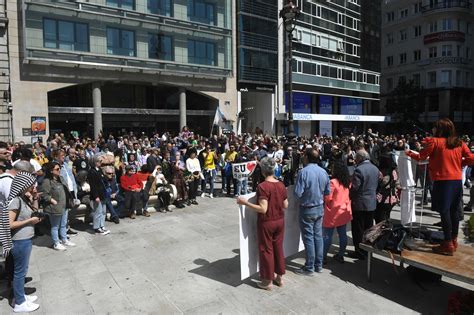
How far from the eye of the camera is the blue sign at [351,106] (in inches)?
1815

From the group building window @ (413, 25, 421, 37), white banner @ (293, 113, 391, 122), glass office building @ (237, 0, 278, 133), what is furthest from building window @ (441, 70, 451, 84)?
glass office building @ (237, 0, 278, 133)

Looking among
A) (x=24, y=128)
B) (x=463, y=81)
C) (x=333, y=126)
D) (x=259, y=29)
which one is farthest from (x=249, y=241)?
(x=463, y=81)

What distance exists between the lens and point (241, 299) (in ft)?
16.1

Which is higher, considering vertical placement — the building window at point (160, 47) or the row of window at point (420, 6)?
the row of window at point (420, 6)

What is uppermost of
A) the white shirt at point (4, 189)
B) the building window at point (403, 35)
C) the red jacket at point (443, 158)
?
the building window at point (403, 35)

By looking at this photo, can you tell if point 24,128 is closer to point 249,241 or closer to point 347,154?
point 347,154

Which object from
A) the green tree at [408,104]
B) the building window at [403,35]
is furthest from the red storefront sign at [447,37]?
the green tree at [408,104]

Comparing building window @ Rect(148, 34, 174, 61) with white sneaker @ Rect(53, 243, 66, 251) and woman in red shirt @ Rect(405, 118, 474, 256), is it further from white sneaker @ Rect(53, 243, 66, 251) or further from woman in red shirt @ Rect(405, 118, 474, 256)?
woman in red shirt @ Rect(405, 118, 474, 256)

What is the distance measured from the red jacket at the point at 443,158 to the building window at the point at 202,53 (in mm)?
26877

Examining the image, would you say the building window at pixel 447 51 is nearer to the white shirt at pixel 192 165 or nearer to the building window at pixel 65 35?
the building window at pixel 65 35

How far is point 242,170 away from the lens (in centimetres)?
1166

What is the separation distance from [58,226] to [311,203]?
500 centimetres

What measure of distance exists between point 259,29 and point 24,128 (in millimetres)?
22507

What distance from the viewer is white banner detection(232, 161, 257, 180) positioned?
38.2 ft
